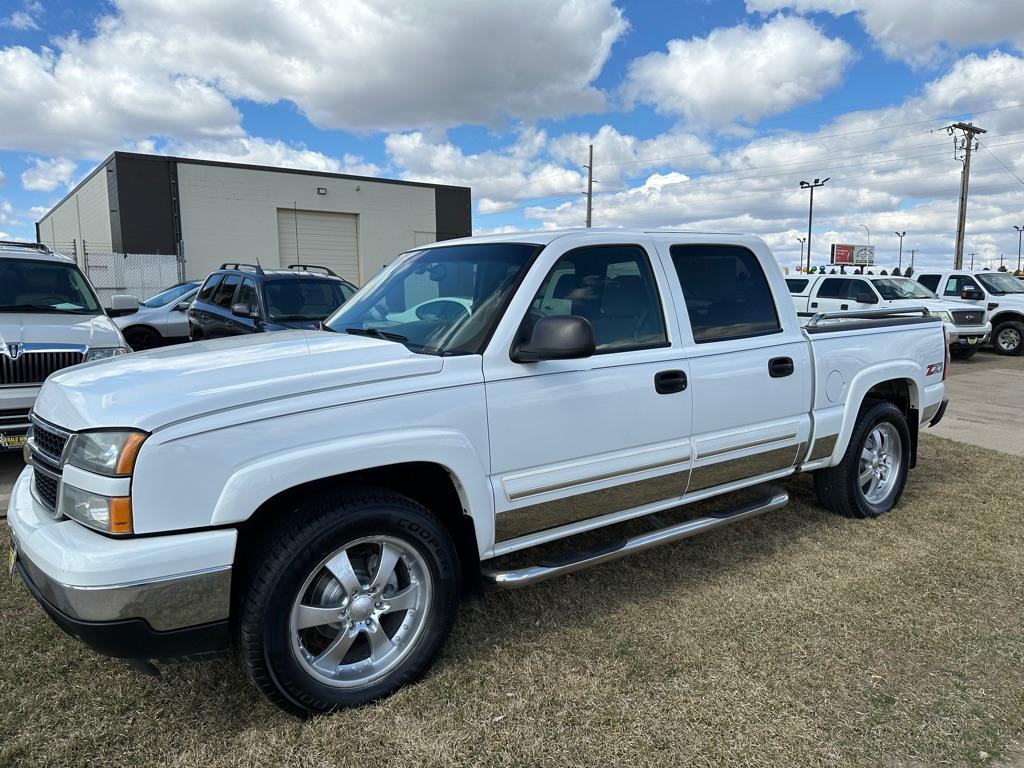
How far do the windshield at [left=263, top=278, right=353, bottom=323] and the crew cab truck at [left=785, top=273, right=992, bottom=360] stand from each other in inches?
388

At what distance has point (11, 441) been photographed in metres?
5.54

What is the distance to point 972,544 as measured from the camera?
4.53 m

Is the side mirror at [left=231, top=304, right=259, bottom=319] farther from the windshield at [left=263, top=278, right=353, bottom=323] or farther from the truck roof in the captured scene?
the truck roof

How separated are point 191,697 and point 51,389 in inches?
53.2

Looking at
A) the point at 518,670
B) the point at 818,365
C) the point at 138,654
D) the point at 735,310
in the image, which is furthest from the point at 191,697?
the point at 818,365

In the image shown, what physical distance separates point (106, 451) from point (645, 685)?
223 cm

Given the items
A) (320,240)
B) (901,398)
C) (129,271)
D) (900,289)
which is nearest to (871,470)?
(901,398)

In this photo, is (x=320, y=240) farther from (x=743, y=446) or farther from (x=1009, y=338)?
(x=743, y=446)

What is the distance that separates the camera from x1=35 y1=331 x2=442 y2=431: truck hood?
7.96ft

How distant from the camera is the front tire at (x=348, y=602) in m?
2.53

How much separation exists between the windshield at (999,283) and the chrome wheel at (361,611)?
18.1 metres

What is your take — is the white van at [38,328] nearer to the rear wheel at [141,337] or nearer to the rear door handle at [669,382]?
the rear door handle at [669,382]

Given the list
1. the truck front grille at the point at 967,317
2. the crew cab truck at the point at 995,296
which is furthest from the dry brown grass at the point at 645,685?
the crew cab truck at the point at 995,296

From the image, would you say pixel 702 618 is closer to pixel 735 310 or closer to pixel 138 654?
pixel 735 310
